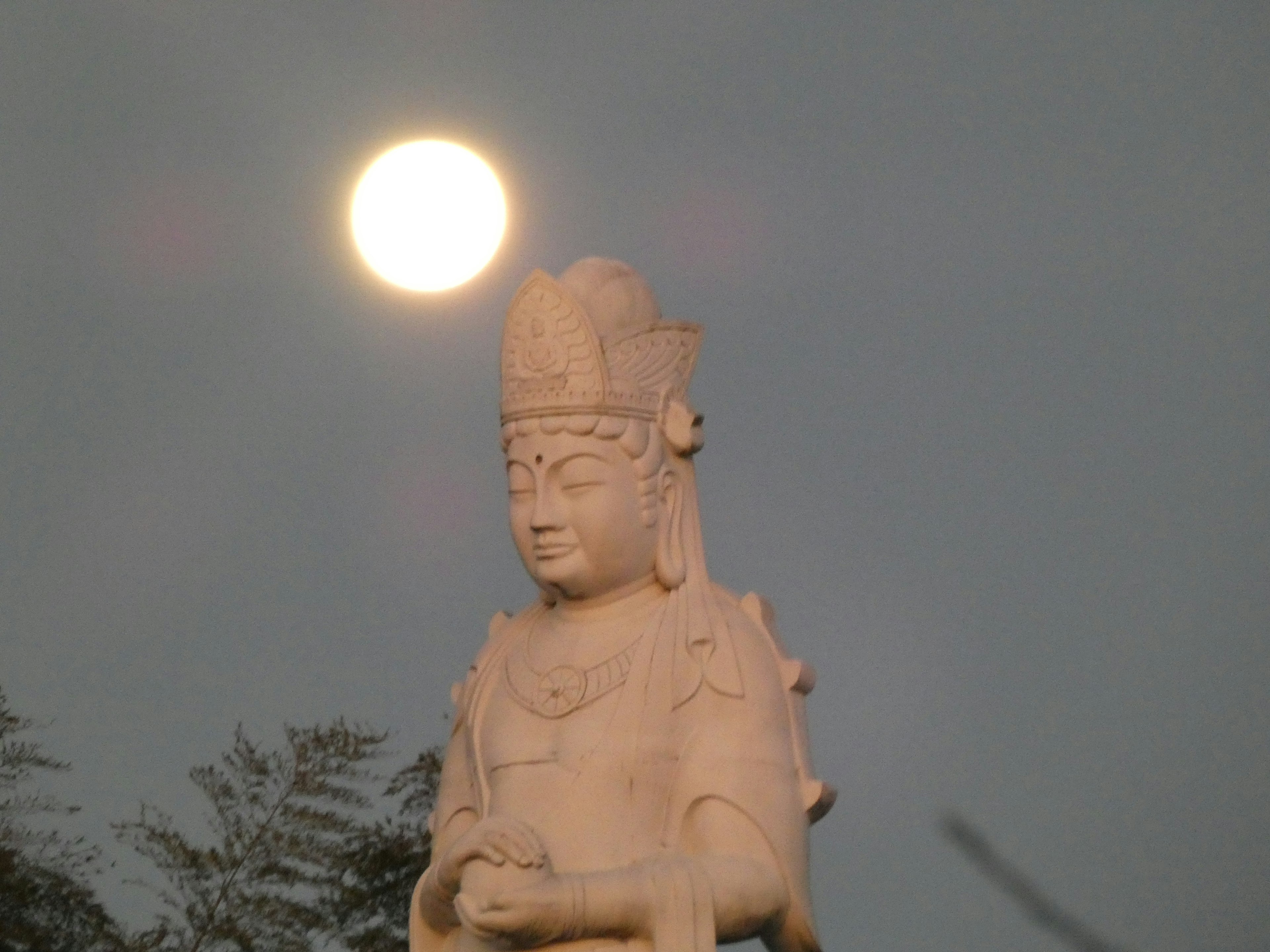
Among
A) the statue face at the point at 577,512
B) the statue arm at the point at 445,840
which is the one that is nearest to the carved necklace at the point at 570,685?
the statue face at the point at 577,512

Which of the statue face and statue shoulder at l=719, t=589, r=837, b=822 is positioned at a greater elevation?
the statue face

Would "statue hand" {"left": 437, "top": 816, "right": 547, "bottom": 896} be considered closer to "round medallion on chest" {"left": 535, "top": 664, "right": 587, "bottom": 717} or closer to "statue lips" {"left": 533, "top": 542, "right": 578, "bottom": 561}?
"round medallion on chest" {"left": 535, "top": 664, "right": 587, "bottom": 717}

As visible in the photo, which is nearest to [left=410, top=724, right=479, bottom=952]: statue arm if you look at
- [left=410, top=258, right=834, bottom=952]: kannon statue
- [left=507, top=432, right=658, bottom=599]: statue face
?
[left=410, top=258, right=834, bottom=952]: kannon statue

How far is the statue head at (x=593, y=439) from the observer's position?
762cm

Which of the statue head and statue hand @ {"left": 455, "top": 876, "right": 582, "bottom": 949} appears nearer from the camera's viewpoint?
statue hand @ {"left": 455, "top": 876, "right": 582, "bottom": 949}

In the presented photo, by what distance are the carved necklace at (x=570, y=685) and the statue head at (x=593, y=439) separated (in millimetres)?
262

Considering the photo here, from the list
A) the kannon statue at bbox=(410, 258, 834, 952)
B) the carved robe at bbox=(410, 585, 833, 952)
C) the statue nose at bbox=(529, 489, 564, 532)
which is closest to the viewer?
the kannon statue at bbox=(410, 258, 834, 952)

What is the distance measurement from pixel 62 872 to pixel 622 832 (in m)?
3.80

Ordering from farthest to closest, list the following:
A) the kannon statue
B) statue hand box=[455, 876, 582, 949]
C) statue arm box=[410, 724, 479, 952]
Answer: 1. statue arm box=[410, 724, 479, 952]
2. the kannon statue
3. statue hand box=[455, 876, 582, 949]

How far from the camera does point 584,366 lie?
768 centimetres

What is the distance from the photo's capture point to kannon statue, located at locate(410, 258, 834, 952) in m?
7.00

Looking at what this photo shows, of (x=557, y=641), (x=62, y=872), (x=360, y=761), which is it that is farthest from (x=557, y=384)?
(x=62, y=872)

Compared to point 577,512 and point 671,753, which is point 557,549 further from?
point 671,753

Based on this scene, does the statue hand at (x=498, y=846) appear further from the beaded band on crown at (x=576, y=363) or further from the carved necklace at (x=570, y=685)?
the beaded band on crown at (x=576, y=363)
